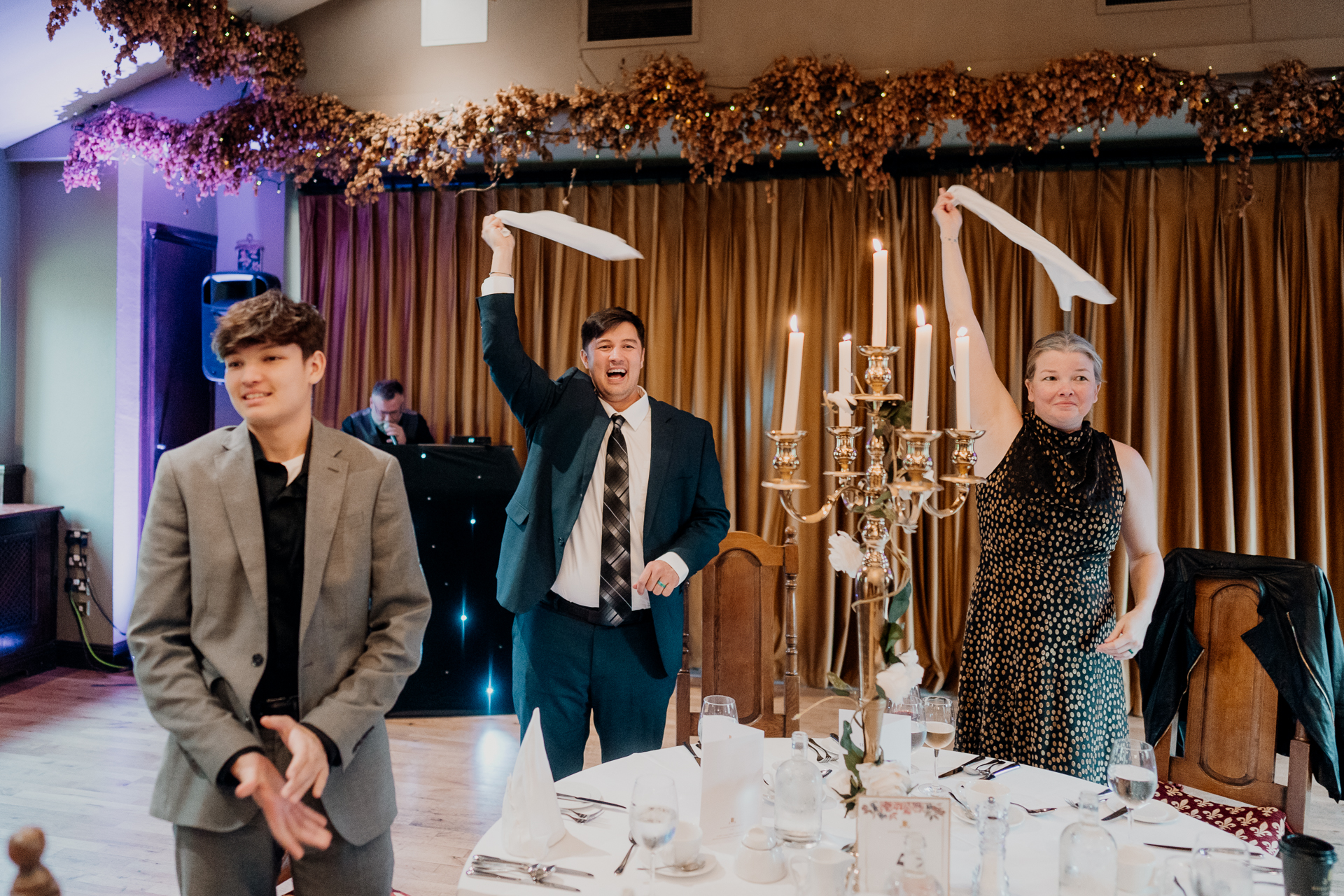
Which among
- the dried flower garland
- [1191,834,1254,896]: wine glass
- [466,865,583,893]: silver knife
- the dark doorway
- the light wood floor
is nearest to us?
[1191,834,1254,896]: wine glass

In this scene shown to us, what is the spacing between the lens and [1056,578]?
2.25 m

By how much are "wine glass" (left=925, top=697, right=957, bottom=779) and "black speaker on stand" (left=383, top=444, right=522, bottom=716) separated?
2890 millimetres

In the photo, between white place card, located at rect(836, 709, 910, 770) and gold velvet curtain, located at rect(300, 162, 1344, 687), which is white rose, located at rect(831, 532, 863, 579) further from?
gold velvet curtain, located at rect(300, 162, 1344, 687)

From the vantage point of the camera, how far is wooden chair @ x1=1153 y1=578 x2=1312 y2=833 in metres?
2.07

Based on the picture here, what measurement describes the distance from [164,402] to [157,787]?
13.9ft

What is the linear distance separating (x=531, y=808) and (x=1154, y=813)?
3.61 feet

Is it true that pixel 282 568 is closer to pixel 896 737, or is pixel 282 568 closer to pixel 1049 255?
pixel 896 737

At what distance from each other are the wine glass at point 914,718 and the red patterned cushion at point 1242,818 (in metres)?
0.83

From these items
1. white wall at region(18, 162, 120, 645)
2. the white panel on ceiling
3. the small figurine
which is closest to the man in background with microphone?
white wall at region(18, 162, 120, 645)

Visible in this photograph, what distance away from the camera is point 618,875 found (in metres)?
1.38

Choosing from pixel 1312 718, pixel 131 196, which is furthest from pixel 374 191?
pixel 1312 718

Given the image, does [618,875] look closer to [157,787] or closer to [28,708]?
Result: [157,787]

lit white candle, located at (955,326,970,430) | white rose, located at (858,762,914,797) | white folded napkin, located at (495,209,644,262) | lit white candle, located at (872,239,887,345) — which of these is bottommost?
white rose, located at (858,762,914,797)

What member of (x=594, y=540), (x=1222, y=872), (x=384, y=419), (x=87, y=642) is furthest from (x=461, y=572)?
(x=1222, y=872)
